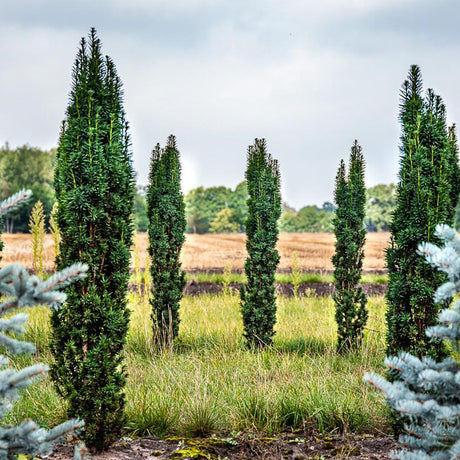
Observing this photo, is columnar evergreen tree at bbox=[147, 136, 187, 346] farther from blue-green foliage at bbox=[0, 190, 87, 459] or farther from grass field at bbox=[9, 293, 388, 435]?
blue-green foliage at bbox=[0, 190, 87, 459]

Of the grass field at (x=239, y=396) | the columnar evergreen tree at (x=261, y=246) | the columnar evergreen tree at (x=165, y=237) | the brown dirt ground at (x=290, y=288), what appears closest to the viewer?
the grass field at (x=239, y=396)

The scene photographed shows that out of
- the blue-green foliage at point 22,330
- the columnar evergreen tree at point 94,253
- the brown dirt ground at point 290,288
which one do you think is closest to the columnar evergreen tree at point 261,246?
the columnar evergreen tree at point 94,253

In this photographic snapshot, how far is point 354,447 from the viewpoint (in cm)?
427

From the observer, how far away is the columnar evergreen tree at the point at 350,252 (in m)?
8.01

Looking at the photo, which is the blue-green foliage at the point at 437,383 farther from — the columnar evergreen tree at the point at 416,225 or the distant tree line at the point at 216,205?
the distant tree line at the point at 216,205

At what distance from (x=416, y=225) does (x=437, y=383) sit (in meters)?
2.23

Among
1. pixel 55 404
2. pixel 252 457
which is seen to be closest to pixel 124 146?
pixel 55 404

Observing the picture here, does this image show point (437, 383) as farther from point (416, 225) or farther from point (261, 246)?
point (261, 246)

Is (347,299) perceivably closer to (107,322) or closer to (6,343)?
(107,322)

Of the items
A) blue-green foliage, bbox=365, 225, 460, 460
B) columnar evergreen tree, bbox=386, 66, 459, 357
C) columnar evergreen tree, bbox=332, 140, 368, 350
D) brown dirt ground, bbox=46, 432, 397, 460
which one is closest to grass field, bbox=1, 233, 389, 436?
brown dirt ground, bbox=46, 432, 397, 460

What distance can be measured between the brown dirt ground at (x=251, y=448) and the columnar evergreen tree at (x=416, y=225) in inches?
33.9

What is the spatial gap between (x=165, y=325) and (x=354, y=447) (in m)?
4.41

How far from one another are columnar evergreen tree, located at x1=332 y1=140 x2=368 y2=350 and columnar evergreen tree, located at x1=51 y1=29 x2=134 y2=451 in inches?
176

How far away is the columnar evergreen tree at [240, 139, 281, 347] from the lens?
7.99 meters
